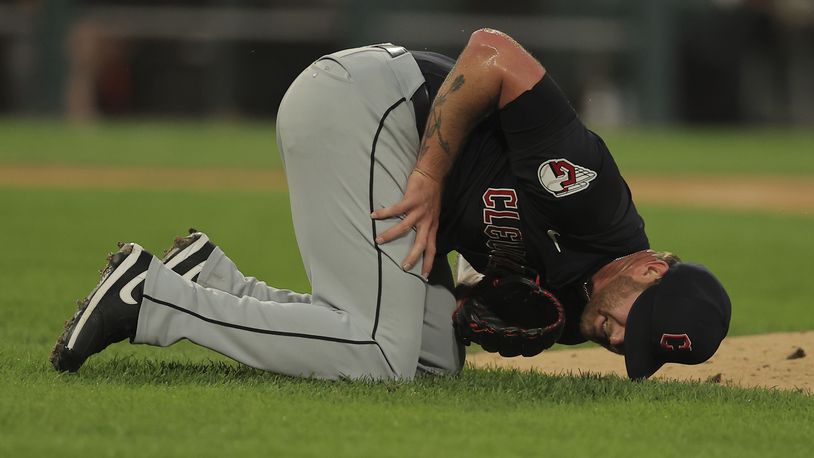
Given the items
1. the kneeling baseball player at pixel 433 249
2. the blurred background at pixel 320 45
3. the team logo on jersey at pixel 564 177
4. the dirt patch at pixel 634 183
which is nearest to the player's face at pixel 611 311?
the kneeling baseball player at pixel 433 249

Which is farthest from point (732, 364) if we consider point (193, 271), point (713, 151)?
point (713, 151)

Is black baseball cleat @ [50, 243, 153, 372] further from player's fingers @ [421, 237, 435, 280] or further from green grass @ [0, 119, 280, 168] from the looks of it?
green grass @ [0, 119, 280, 168]

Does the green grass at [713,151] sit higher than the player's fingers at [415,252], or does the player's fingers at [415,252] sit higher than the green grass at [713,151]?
the player's fingers at [415,252]

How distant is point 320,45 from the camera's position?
1969cm

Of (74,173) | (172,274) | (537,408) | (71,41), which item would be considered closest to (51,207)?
(74,173)

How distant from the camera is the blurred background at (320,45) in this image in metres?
18.8

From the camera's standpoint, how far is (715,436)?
3164mm

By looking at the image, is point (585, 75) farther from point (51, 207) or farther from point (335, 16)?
point (51, 207)

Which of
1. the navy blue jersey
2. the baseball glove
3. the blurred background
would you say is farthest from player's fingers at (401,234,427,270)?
the blurred background

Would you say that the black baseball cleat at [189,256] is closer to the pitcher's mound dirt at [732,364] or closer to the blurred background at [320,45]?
the pitcher's mound dirt at [732,364]

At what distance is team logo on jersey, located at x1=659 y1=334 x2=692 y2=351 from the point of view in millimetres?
3555

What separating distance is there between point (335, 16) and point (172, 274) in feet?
53.5

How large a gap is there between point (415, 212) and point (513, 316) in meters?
0.43

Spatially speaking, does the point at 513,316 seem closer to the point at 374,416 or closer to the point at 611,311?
the point at 611,311
